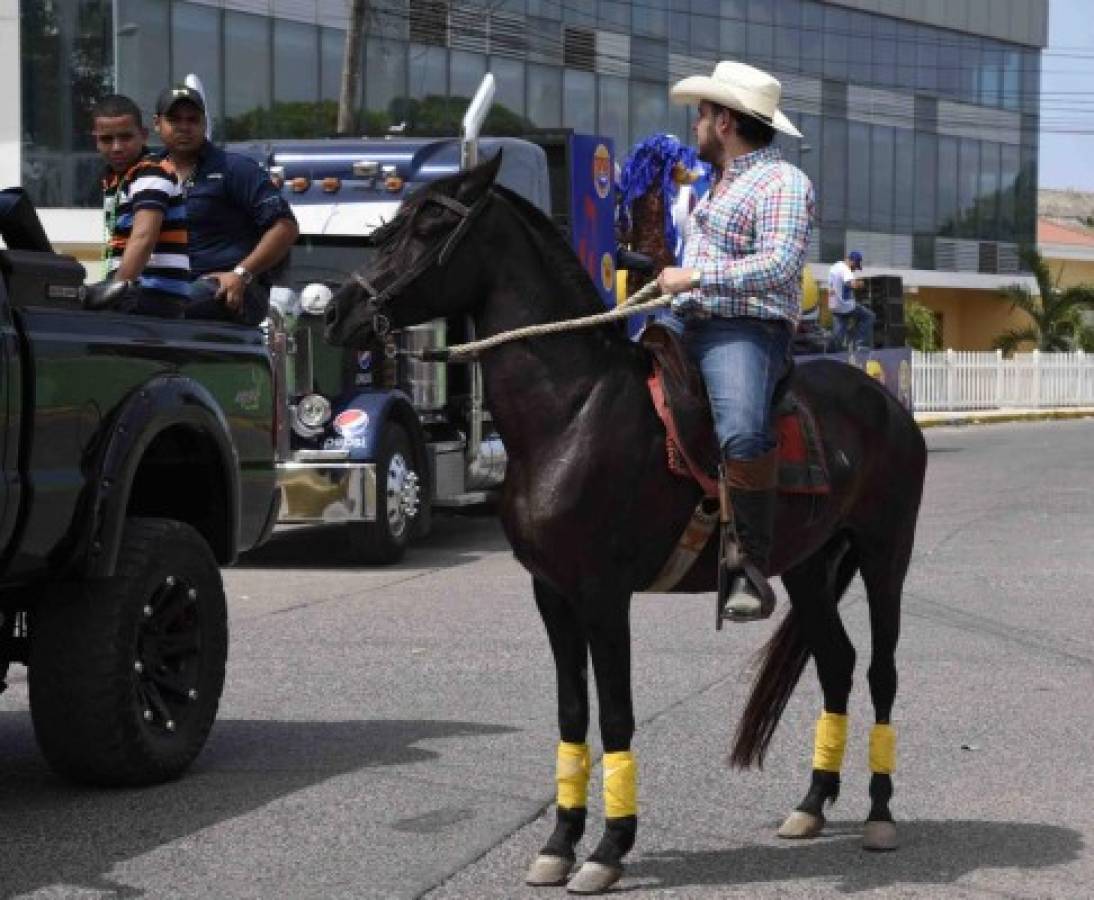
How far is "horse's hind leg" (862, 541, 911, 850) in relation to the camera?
669cm

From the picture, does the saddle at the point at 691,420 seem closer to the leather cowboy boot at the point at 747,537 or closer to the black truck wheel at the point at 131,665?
the leather cowboy boot at the point at 747,537

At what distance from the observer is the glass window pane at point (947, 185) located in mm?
62094

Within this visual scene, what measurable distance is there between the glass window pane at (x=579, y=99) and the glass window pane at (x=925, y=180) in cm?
1514

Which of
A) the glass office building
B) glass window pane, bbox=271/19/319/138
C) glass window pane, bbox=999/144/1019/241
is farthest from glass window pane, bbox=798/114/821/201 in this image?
glass window pane, bbox=271/19/319/138

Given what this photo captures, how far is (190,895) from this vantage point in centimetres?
609

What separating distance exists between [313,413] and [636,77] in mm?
36747

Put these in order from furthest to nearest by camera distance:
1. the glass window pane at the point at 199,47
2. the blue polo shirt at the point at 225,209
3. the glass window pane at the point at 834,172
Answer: the glass window pane at the point at 834,172
the glass window pane at the point at 199,47
the blue polo shirt at the point at 225,209

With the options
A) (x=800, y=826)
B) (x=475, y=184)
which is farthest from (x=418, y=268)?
(x=800, y=826)

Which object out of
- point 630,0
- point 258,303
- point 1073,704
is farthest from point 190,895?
point 630,0

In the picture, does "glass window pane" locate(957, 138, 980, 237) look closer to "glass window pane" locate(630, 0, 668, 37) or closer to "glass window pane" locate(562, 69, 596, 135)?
"glass window pane" locate(630, 0, 668, 37)

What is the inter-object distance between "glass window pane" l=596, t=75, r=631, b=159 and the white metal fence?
28.5ft

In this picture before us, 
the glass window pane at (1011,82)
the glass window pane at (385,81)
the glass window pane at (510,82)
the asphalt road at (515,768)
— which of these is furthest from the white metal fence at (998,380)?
the asphalt road at (515,768)

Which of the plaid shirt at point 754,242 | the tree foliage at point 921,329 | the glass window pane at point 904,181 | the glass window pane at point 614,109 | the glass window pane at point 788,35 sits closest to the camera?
the plaid shirt at point 754,242

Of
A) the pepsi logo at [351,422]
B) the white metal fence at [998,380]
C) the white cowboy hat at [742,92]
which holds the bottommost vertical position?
the white metal fence at [998,380]
